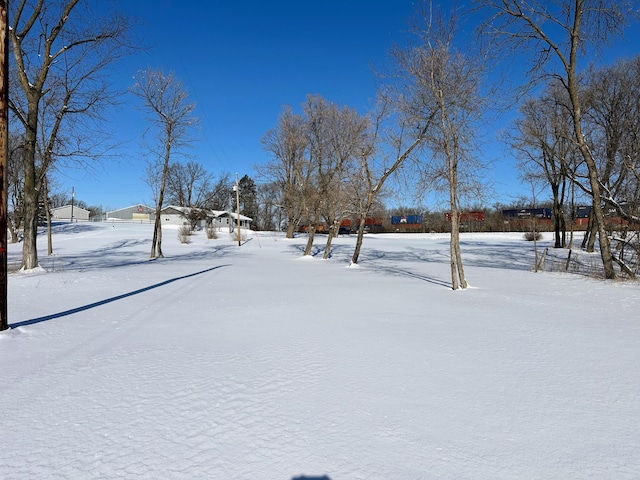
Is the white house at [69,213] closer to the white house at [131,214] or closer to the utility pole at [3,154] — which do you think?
the white house at [131,214]

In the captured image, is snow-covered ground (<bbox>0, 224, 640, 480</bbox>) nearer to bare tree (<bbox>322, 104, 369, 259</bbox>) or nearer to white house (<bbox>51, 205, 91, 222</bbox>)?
bare tree (<bbox>322, 104, 369, 259</bbox>)

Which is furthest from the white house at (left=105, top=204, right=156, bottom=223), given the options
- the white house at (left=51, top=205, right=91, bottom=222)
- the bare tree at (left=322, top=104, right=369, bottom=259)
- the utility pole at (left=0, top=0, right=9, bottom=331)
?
the utility pole at (left=0, top=0, right=9, bottom=331)

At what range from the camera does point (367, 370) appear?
375cm

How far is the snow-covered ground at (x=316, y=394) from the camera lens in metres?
2.23

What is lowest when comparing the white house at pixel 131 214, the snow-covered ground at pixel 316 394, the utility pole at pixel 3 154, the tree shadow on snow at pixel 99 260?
the tree shadow on snow at pixel 99 260

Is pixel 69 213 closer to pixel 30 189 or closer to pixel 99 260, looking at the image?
pixel 99 260

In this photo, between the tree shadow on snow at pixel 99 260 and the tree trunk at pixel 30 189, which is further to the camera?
the tree shadow on snow at pixel 99 260

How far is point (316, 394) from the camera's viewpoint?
3.17 metres

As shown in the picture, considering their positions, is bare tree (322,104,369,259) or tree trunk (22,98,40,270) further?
bare tree (322,104,369,259)

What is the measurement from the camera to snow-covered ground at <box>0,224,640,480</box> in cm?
223

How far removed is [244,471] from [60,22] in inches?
587

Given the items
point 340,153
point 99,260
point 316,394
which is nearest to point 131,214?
point 99,260

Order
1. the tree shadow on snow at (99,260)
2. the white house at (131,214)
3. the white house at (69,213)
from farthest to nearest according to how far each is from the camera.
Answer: the white house at (69,213) < the white house at (131,214) < the tree shadow on snow at (99,260)

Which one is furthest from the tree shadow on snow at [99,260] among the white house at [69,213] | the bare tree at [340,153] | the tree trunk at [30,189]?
the white house at [69,213]
